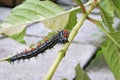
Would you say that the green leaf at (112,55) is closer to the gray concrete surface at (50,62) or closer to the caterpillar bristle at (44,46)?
the caterpillar bristle at (44,46)

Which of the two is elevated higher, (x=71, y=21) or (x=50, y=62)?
(x=71, y=21)

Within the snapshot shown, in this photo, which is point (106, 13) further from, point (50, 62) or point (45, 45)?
point (50, 62)

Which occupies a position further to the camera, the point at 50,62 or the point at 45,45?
the point at 50,62

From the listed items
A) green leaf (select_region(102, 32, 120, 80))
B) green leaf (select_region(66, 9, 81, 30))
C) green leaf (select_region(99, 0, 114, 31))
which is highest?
green leaf (select_region(99, 0, 114, 31))

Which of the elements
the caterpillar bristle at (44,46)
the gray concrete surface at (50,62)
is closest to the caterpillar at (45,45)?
the caterpillar bristle at (44,46)

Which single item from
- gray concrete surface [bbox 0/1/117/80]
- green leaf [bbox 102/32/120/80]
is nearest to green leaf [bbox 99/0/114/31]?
green leaf [bbox 102/32/120/80]

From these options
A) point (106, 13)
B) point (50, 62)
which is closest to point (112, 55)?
point (106, 13)

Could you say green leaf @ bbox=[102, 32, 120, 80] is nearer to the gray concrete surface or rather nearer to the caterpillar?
the caterpillar

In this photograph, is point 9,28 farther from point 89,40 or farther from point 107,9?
point 89,40

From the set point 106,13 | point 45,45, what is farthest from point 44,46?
point 106,13

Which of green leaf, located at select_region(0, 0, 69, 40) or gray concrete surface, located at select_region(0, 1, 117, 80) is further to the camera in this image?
gray concrete surface, located at select_region(0, 1, 117, 80)

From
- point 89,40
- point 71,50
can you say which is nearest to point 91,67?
point 71,50
